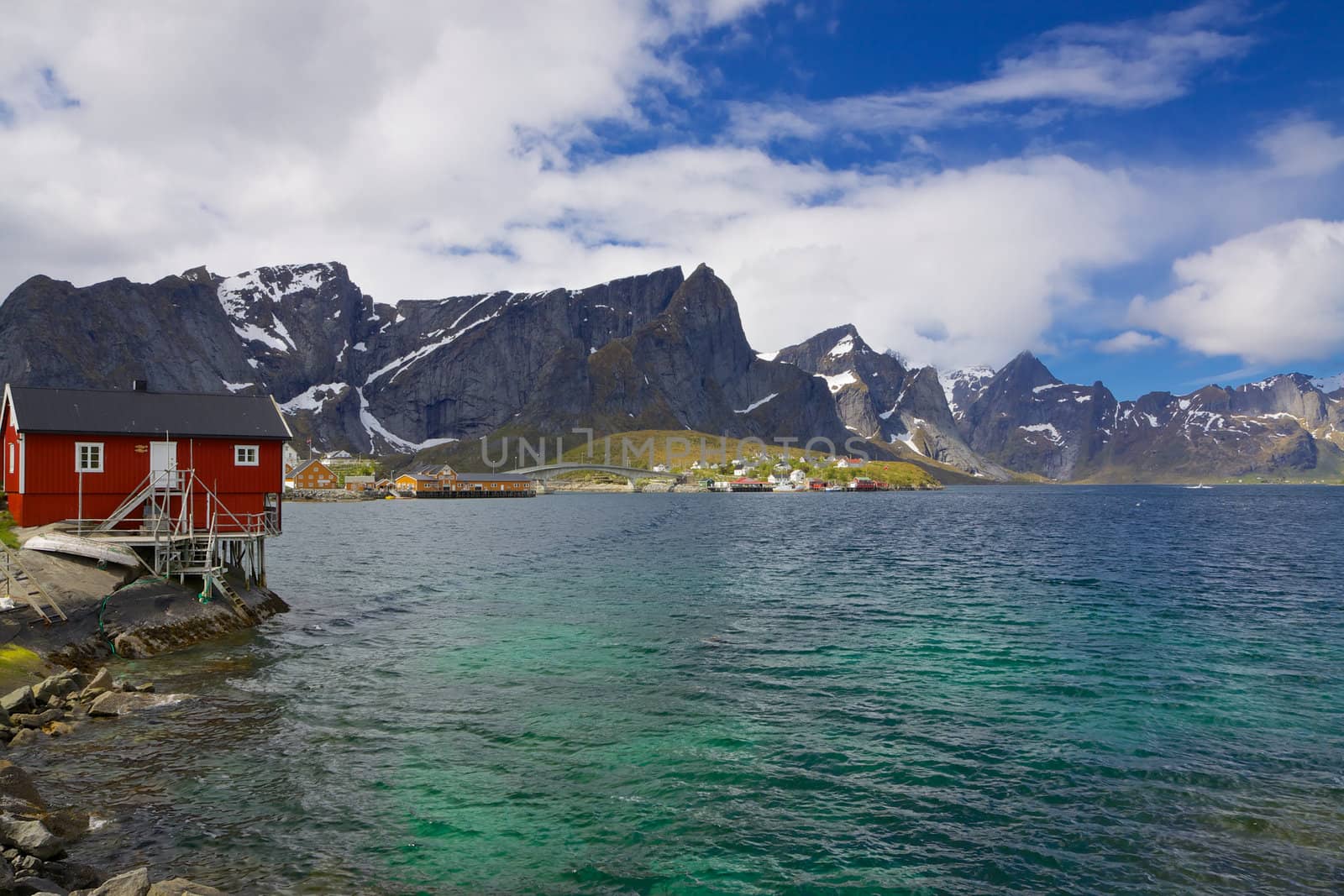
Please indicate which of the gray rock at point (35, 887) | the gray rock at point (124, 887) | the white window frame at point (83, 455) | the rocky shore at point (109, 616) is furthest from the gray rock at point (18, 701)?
the white window frame at point (83, 455)

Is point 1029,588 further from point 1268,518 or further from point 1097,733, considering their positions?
point 1268,518

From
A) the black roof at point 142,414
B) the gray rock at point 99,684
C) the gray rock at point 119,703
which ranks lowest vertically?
the gray rock at point 119,703

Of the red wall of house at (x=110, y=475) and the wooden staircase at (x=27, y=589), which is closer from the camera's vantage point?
the wooden staircase at (x=27, y=589)

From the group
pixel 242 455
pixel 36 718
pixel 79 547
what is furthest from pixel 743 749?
pixel 242 455

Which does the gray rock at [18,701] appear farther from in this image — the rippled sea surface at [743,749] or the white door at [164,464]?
the white door at [164,464]

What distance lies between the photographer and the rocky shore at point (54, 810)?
14141mm

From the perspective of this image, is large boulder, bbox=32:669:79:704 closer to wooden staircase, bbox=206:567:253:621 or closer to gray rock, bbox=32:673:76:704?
gray rock, bbox=32:673:76:704

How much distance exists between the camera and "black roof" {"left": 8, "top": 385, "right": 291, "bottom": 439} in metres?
42.1

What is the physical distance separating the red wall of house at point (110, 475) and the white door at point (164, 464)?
24cm

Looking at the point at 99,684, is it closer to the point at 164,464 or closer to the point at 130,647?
the point at 130,647

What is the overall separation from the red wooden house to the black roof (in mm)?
56

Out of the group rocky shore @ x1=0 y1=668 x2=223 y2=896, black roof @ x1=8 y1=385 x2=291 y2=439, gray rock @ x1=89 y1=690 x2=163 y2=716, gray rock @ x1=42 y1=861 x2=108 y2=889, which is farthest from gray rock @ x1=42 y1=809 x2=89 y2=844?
black roof @ x1=8 y1=385 x2=291 y2=439

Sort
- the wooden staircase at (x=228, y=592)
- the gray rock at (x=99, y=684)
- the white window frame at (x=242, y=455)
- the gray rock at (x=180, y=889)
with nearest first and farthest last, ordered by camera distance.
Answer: the gray rock at (x=180, y=889) → the gray rock at (x=99, y=684) → the wooden staircase at (x=228, y=592) → the white window frame at (x=242, y=455)

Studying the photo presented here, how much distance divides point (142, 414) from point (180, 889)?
38864mm
